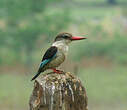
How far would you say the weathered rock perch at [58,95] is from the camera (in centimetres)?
398

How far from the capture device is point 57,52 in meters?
5.34

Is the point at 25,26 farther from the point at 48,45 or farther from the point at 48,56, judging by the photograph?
the point at 48,56

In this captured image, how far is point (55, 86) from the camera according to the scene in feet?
13.4

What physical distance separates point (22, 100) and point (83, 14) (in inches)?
1049

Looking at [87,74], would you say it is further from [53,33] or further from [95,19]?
[95,19]

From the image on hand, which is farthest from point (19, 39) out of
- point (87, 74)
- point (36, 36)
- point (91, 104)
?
point (91, 104)

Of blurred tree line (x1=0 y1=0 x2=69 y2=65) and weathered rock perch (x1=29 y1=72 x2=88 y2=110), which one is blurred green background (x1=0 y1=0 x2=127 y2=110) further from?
weathered rock perch (x1=29 y1=72 x2=88 y2=110)

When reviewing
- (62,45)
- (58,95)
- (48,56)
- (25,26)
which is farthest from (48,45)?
(58,95)

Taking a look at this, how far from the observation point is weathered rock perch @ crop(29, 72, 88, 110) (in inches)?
157

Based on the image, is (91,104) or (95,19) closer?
(91,104)

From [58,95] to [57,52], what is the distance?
1400mm

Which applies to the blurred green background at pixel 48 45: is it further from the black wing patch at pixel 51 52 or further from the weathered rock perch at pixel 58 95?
the weathered rock perch at pixel 58 95

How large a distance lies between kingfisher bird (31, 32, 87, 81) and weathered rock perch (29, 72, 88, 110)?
102 centimetres

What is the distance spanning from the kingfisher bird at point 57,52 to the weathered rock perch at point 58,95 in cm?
102
